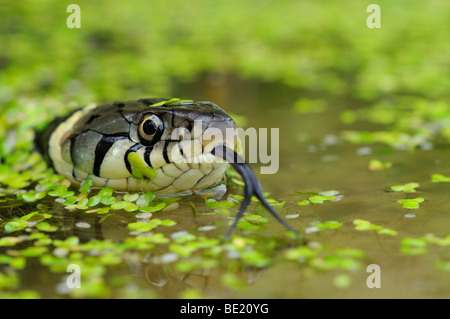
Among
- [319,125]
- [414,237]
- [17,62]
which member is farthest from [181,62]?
[414,237]

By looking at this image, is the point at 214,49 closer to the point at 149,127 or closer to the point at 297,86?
the point at 297,86

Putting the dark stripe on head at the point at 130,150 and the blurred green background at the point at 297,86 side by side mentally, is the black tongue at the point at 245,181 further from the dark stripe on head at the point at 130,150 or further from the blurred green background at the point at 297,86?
the dark stripe on head at the point at 130,150

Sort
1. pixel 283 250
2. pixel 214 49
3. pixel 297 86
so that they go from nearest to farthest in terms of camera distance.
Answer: pixel 283 250
pixel 297 86
pixel 214 49

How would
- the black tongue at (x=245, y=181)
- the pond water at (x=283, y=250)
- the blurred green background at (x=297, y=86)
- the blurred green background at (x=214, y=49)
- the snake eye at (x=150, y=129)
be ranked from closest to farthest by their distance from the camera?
the pond water at (x=283, y=250) → the black tongue at (x=245, y=181) → the blurred green background at (x=297, y=86) → the snake eye at (x=150, y=129) → the blurred green background at (x=214, y=49)

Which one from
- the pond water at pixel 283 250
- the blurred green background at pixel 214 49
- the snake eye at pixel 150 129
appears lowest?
the pond water at pixel 283 250

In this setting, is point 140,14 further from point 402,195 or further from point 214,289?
point 214,289

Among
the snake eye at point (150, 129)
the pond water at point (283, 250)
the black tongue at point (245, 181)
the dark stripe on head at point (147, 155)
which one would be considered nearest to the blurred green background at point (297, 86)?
the pond water at point (283, 250)

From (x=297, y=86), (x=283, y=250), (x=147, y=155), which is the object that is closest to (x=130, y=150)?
(x=147, y=155)
